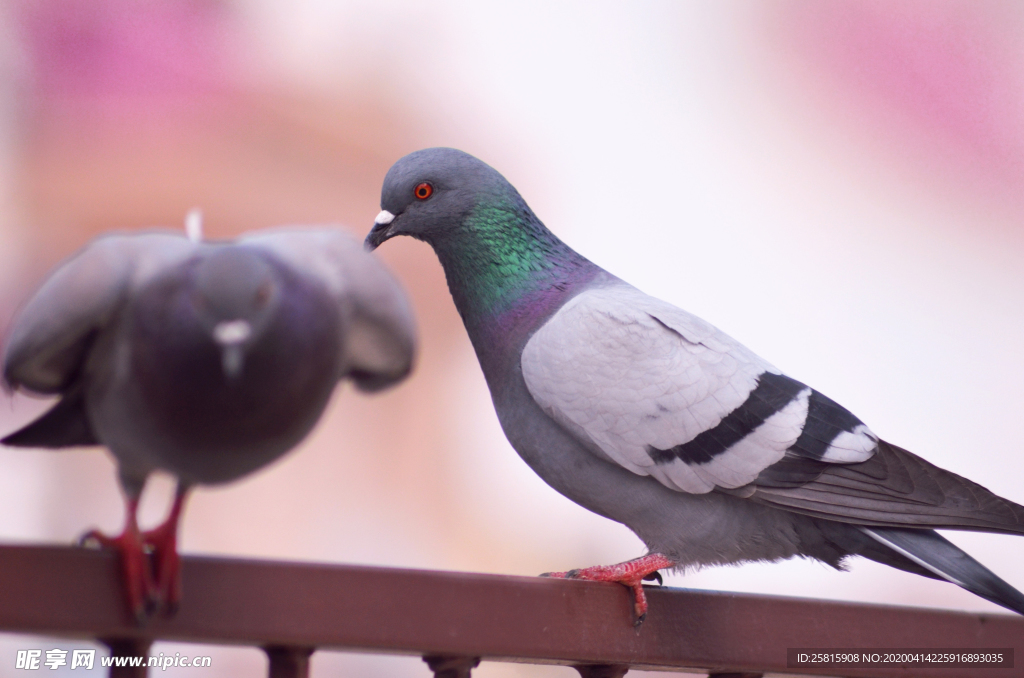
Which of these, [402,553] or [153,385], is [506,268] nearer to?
[153,385]

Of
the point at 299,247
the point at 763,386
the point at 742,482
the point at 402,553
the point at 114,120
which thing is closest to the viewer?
the point at 299,247

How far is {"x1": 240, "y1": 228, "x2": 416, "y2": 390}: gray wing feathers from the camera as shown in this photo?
0.81m

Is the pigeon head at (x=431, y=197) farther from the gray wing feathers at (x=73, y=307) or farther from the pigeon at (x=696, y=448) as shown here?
the gray wing feathers at (x=73, y=307)

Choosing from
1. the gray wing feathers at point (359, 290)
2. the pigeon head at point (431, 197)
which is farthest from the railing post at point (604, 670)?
the pigeon head at point (431, 197)

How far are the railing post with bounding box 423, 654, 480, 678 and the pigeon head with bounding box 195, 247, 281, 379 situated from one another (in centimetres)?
42

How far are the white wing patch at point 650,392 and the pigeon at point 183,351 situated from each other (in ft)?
2.08

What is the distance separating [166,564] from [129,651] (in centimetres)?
12

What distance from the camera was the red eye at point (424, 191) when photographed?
5.23 ft

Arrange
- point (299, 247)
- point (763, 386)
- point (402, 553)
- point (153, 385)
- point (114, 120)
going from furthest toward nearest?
point (402, 553) < point (114, 120) < point (763, 386) < point (299, 247) < point (153, 385)

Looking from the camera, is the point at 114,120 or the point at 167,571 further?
the point at 114,120

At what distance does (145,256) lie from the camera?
78cm

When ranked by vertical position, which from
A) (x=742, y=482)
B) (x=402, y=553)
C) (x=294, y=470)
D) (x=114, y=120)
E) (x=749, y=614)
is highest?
(x=114, y=120)

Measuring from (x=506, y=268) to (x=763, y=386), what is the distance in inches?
20.0

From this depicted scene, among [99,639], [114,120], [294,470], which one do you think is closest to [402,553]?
[294,470]
